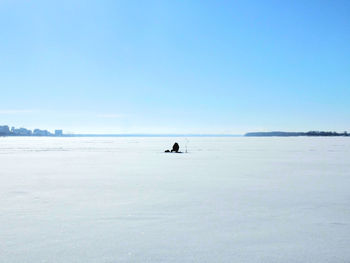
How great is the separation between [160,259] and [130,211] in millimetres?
2862

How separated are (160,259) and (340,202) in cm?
568

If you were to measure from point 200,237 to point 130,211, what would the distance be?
7.59 feet

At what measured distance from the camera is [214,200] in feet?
26.8

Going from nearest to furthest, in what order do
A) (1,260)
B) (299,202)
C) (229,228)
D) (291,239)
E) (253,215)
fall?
(1,260)
(291,239)
(229,228)
(253,215)
(299,202)

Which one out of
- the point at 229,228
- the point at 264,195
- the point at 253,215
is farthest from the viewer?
the point at 264,195

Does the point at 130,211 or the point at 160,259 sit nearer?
the point at 160,259

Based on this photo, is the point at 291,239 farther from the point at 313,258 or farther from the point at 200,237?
the point at 200,237

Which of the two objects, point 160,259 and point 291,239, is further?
point 291,239

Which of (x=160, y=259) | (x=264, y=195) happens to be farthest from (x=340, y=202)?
(x=160, y=259)

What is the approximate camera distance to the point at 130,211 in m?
6.95

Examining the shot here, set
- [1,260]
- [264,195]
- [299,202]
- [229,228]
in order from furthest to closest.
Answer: [264,195] → [299,202] → [229,228] → [1,260]

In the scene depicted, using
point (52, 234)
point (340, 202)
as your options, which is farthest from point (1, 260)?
point (340, 202)

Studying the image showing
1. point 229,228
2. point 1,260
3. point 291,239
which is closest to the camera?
point 1,260

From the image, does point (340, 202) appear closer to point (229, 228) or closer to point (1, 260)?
point (229, 228)
